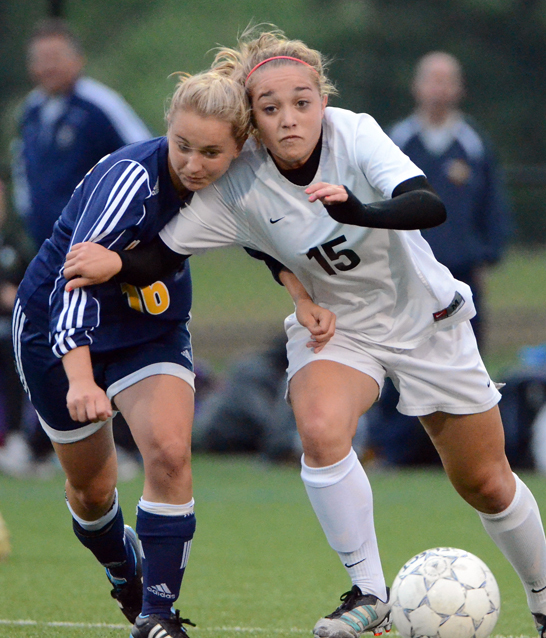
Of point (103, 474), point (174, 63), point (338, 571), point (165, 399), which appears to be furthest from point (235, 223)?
point (174, 63)

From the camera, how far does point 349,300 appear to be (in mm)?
3328

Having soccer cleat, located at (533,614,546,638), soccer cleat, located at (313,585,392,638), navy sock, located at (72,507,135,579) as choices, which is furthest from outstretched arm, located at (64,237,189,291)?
soccer cleat, located at (533,614,546,638)

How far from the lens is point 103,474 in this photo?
343 centimetres

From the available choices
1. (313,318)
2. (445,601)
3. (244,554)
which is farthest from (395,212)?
(244,554)

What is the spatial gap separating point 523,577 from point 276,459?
4444mm

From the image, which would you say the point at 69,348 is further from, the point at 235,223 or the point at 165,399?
the point at 235,223

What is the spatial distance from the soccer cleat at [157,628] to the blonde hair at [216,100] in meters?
1.37

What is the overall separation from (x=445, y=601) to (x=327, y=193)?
121cm

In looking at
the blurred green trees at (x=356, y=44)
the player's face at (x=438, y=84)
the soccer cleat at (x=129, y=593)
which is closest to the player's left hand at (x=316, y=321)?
the soccer cleat at (x=129, y=593)

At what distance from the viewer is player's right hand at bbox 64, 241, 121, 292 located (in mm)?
3062

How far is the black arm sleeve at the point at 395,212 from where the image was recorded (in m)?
2.93

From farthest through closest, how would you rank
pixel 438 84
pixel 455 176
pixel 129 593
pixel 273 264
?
pixel 455 176 → pixel 438 84 → pixel 129 593 → pixel 273 264

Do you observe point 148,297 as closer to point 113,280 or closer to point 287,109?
point 113,280

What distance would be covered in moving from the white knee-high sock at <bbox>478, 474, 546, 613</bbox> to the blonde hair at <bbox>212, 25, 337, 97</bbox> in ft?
4.50
